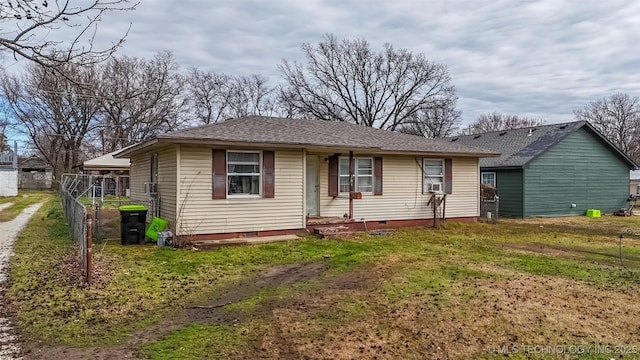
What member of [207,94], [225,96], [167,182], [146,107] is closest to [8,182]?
[146,107]

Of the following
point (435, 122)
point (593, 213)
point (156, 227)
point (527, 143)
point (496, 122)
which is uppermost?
point (496, 122)

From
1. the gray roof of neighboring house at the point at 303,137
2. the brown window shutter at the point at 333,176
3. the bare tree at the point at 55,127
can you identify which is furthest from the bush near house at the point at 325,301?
the bare tree at the point at 55,127

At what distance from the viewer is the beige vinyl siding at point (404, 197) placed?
43.7ft

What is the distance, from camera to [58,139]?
39375mm

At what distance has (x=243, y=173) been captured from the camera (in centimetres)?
1100

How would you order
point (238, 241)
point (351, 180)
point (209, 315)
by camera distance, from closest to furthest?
1. point (209, 315)
2. point (238, 241)
3. point (351, 180)

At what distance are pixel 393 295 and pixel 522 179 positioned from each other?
579 inches

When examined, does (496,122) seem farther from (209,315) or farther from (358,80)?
(209,315)

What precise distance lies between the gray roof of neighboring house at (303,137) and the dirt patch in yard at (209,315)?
377 cm

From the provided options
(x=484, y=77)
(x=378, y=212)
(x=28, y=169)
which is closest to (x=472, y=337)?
(x=378, y=212)

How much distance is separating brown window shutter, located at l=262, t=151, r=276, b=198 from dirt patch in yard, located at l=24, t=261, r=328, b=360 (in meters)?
3.24

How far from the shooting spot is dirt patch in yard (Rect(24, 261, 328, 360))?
4.10 m

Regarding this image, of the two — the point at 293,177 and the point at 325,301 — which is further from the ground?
the point at 293,177

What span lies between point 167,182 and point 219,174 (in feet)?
5.18
